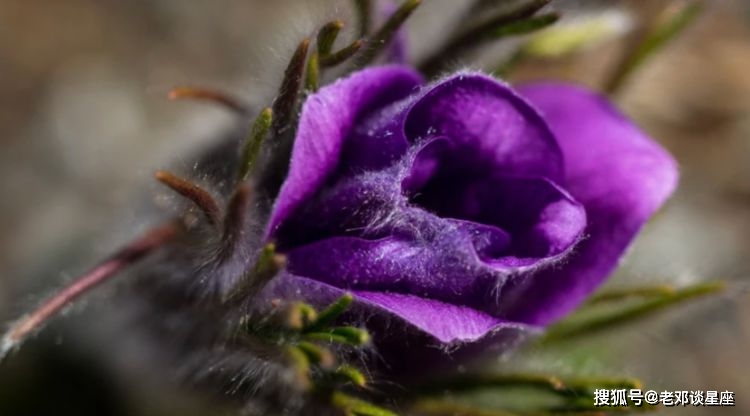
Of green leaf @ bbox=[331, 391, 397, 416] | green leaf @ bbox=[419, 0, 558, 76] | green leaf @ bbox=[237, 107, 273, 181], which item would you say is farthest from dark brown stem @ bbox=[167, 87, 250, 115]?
green leaf @ bbox=[331, 391, 397, 416]

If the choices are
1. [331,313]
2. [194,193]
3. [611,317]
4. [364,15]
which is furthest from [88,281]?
[611,317]

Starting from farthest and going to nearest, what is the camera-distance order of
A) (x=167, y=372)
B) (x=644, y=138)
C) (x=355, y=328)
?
1. (x=167, y=372)
2. (x=644, y=138)
3. (x=355, y=328)

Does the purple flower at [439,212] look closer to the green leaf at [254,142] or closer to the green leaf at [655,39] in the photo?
the green leaf at [254,142]

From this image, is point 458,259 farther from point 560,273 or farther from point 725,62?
point 725,62

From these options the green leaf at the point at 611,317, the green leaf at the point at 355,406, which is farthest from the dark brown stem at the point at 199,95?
the green leaf at the point at 611,317

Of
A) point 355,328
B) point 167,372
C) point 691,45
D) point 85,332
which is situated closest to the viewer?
point 355,328

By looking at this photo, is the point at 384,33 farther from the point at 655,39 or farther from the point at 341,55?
the point at 655,39

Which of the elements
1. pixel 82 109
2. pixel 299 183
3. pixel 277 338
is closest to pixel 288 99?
pixel 299 183
